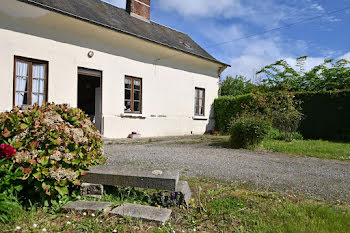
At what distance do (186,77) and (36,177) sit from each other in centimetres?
1114

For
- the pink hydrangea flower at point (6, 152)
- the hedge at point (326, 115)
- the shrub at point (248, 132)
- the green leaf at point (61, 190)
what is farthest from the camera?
the hedge at point (326, 115)

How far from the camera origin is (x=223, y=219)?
2346 mm

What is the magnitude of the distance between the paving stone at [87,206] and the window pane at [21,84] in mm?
6442

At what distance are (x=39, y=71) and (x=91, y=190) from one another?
6568 millimetres

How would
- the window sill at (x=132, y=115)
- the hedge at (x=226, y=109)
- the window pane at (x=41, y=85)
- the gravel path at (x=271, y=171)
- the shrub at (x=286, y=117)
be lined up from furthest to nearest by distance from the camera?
the hedge at (x=226, y=109), the window sill at (x=132, y=115), the shrub at (x=286, y=117), the window pane at (x=41, y=85), the gravel path at (x=271, y=171)

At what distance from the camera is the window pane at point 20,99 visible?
7477 mm

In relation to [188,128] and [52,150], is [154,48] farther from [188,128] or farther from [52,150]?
[52,150]

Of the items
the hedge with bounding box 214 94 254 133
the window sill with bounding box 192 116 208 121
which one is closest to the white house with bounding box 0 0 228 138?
the window sill with bounding box 192 116 208 121

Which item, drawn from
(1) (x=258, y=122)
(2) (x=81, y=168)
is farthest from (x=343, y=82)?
(2) (x=81, y=168)

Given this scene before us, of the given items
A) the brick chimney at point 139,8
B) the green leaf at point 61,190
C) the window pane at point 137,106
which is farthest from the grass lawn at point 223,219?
the brick chimney at point 139,8

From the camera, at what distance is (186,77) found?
13.0 metres

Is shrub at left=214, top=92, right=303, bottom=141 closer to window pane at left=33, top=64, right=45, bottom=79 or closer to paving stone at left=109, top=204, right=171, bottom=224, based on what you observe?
paving stone at left=109, top=204, right=171, bottom=224

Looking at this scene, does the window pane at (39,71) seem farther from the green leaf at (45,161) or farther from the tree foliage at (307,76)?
the tree foliage at (307,76)

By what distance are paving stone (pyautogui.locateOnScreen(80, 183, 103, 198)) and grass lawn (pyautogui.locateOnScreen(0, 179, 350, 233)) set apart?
1.37 ft
